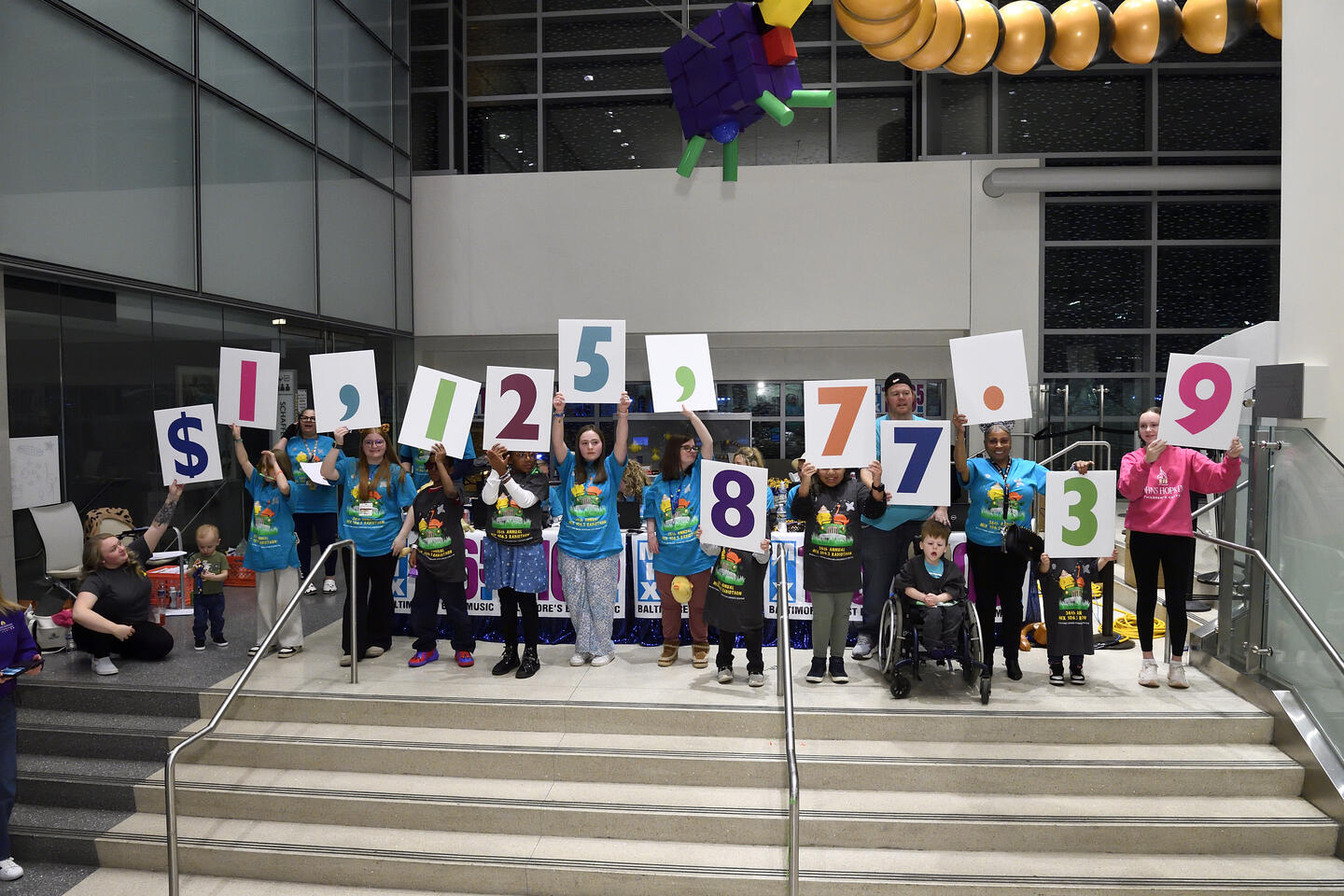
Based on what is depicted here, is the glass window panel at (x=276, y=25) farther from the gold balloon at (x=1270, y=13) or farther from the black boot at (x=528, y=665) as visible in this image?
the gold balloon at (x=1270, y=13)

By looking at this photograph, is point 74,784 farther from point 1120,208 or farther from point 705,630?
point 1120,208

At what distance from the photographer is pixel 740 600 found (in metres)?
5.65

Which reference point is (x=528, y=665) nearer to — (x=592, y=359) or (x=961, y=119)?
(x=592, y=359)

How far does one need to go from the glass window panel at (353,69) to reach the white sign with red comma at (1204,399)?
32.5 ft

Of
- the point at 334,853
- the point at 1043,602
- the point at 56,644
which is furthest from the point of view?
the point at 56,644

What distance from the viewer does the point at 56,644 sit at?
6.73 meters

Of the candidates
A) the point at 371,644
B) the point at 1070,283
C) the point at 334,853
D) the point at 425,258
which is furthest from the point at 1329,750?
the point at 425,258

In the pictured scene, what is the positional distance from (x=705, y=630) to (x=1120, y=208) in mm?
10842

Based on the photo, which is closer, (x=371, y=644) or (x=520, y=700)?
(x=520, y=700)

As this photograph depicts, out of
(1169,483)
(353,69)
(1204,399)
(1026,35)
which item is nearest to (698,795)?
(1169,483)

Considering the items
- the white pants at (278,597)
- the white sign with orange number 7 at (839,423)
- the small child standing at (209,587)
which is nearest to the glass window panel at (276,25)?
the small child standing at (209,587)

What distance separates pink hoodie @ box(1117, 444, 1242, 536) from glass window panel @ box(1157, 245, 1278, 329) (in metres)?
8.98

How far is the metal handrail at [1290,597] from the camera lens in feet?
15.2

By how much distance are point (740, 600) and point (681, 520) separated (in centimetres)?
71
